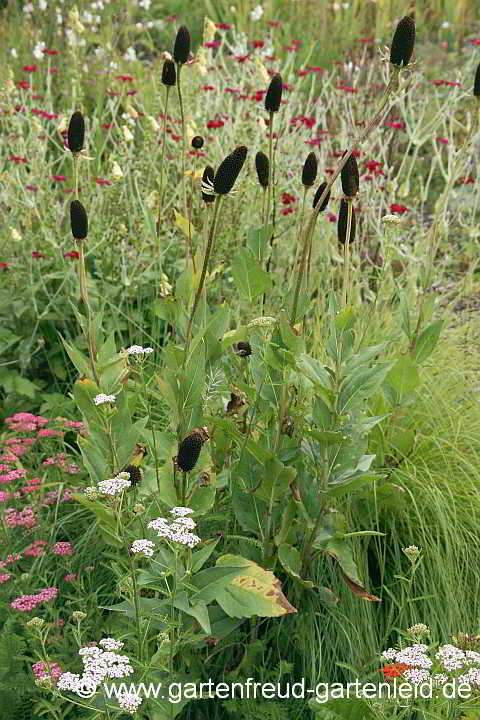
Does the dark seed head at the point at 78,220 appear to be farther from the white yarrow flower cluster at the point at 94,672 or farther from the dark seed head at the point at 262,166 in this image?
the white yarrow flower cluster at the point at 94,672

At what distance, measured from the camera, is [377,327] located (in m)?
3.66

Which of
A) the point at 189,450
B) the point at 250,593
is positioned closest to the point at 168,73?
the point at 189,450

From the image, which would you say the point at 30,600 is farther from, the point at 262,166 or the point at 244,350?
the point at 262,166

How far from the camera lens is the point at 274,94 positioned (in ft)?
8.49

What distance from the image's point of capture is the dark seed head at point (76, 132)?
244 cm

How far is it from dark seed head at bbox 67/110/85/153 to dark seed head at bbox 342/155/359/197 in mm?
715

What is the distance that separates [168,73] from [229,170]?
1023 millimetres

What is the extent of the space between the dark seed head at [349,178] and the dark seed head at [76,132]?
71 centimetres

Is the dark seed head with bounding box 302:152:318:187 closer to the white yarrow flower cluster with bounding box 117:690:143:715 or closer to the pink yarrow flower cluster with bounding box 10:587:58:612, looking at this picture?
the pink yarrow flower cluster with bounding box 10:587:58:612

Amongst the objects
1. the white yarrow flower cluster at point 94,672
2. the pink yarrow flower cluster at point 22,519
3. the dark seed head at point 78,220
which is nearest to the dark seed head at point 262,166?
the dark seed head at point 78,220

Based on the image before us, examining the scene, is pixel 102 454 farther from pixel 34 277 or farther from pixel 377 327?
pixel 34 277

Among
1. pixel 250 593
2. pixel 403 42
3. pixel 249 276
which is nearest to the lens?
pixel 403 42

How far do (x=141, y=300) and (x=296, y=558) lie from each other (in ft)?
Answer: 7.07

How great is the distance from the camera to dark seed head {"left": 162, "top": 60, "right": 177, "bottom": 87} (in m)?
2.85
